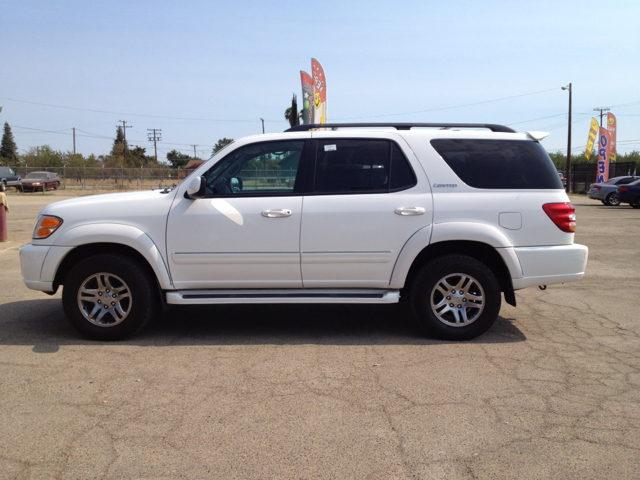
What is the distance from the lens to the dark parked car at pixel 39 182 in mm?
39156

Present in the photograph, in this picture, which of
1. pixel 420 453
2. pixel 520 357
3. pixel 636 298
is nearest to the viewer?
pixel 420 453

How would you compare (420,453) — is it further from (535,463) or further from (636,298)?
(636,298)

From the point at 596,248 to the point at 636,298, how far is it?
4.91 metres

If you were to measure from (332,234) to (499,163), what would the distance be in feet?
5.63

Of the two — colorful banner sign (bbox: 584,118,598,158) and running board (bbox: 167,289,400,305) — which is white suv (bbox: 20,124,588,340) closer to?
running board (bbox: 167,289,400,305)

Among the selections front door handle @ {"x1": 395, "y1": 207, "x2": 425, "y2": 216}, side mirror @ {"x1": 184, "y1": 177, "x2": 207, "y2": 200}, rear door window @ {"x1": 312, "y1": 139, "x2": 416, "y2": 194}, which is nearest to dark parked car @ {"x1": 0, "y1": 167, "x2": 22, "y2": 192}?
side mirror @ {"x1": 184, "y1": 177, "x2": 207, "y2": 200}

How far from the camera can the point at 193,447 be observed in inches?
129

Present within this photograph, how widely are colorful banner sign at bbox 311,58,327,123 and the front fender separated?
1738 centimetres

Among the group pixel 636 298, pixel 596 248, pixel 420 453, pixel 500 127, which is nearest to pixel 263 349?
pixel 420 453

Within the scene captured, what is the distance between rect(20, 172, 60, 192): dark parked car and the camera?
1542 inches

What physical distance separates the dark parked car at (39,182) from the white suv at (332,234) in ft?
125

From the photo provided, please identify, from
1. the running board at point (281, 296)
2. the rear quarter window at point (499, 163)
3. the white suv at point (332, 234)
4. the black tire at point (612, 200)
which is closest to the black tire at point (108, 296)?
the white suv at point (332, 234)

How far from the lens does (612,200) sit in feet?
85.7

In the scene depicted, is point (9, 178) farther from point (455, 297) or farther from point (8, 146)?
point (8, 146)
